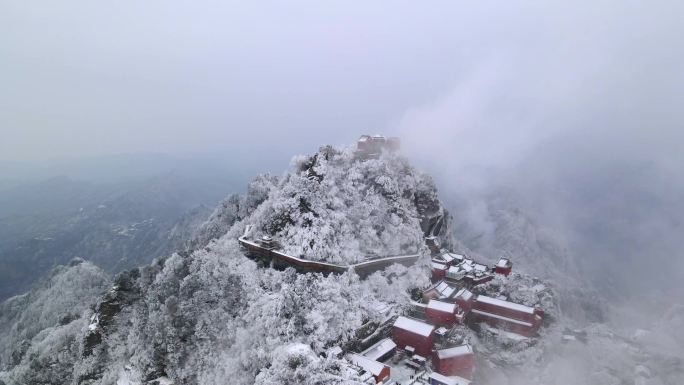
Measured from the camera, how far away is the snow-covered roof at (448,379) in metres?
30.7

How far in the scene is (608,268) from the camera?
129 m

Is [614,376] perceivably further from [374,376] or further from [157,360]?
[157,360]

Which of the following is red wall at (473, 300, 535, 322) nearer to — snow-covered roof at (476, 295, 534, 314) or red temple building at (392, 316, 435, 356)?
snow-covered roof at (476, 295, 534, 314)

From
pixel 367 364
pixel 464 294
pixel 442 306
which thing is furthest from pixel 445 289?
pixel 367 364

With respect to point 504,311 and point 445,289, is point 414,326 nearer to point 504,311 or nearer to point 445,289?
point 445,289

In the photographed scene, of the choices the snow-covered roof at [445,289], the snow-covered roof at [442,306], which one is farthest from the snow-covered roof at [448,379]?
the snow-covered roof at [445,289]

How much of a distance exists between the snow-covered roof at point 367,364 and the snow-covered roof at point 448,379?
475 centimetres

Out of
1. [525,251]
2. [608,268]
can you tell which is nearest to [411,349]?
[525,251]

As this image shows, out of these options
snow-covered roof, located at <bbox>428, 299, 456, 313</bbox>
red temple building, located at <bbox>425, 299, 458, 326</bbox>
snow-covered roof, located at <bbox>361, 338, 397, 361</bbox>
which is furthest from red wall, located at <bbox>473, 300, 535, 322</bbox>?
snow-covered roof, located at <bbox>361, 338, 397, 361</bbox>

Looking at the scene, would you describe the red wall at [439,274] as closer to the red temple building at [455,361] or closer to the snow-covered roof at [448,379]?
the red temple building at [455,361]

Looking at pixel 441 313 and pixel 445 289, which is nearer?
pixel 441 313

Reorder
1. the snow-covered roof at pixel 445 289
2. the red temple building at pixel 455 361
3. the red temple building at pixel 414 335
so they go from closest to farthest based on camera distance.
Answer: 1. the red temple building at pixel 455 361
2. the red temple building at pixel 414 335
3. the snow-covered roof at pixel 445 289

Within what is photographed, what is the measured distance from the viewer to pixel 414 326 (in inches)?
1444

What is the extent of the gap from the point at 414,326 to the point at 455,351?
434cm
